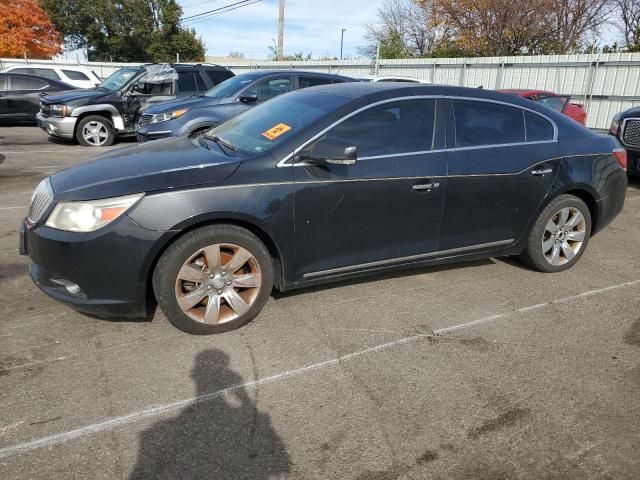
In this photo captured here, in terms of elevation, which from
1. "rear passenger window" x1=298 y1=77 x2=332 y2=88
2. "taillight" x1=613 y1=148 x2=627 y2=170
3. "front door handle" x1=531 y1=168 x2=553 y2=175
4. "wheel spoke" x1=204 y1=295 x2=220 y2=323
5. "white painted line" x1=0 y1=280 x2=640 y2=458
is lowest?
"white painted line" x1=0 y1=280 x2=640 y2=458

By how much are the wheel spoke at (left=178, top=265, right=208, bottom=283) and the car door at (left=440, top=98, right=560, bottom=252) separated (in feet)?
6.22

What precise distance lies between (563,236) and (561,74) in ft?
43.9

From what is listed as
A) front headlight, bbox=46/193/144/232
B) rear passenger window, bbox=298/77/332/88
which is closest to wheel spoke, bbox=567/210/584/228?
front headlight, bbox=46/193/144/232

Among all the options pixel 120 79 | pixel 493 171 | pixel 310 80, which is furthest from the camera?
pixel 120 79

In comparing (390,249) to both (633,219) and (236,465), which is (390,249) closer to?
(236,465)

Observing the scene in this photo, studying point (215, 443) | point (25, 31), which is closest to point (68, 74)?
point (215, 443)

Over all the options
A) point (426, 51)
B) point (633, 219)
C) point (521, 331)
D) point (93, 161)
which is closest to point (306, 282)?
point (521, 331)

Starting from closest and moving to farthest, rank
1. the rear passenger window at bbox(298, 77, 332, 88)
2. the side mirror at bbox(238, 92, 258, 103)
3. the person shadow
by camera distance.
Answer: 1. the person shadow
2. the side mirror at bbox(238, 92, 258, 103)
3. the rear passenger window at bbox(298, 77, 332, 88)

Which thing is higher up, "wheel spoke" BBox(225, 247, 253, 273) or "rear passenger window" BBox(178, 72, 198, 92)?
"rear passenger window" BBox(178, 72, 198, 92)

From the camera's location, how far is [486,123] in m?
4.25

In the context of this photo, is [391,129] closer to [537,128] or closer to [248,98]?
[537,128]

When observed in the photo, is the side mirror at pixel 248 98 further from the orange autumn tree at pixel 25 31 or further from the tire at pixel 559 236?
the orange autumn tree at pixel 25 31

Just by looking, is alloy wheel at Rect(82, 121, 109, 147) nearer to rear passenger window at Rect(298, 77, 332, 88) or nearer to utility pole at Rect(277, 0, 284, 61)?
rear passenger window at Rect(298, 77, 332, 88)

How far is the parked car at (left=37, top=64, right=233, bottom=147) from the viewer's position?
11.3 meters
